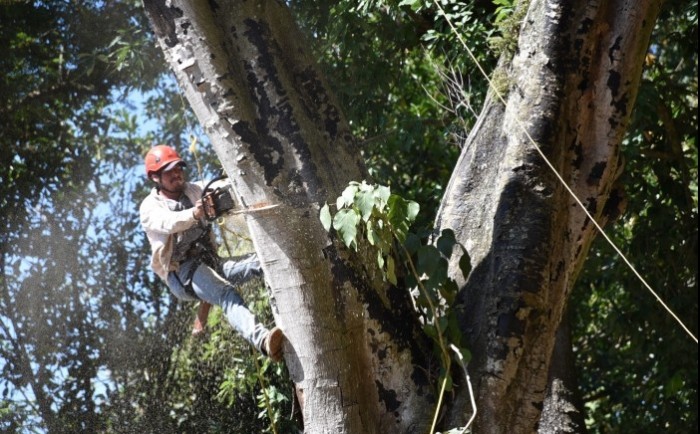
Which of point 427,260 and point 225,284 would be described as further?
point 225,284

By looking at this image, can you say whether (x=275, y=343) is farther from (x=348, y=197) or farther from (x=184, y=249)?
(x=184, y=249)

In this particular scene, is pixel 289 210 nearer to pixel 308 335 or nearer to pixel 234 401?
pixel 308 335


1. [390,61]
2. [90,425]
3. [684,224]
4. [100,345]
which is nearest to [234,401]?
[90,425]

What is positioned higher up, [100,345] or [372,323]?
[100,345]

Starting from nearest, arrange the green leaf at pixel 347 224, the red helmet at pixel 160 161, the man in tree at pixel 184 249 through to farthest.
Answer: the green leaf at pixel 347 224
the man in tree at pixel 184 249
the red helmet at pixel 160 161

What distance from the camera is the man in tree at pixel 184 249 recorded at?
5244 millimetres

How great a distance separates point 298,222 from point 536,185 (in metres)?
0.94

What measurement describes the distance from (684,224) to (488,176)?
412 cm

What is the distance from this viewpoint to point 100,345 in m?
7.60

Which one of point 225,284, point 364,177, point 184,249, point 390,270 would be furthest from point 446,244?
point 184,249

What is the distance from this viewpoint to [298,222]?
12.3ft

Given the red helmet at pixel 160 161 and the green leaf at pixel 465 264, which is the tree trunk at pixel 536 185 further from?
the red helmet at pixel 160 161

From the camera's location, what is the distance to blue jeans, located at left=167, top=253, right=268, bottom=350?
5.02 metres

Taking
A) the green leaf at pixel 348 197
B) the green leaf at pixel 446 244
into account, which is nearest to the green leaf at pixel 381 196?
the green leaf at pixel 348 197
